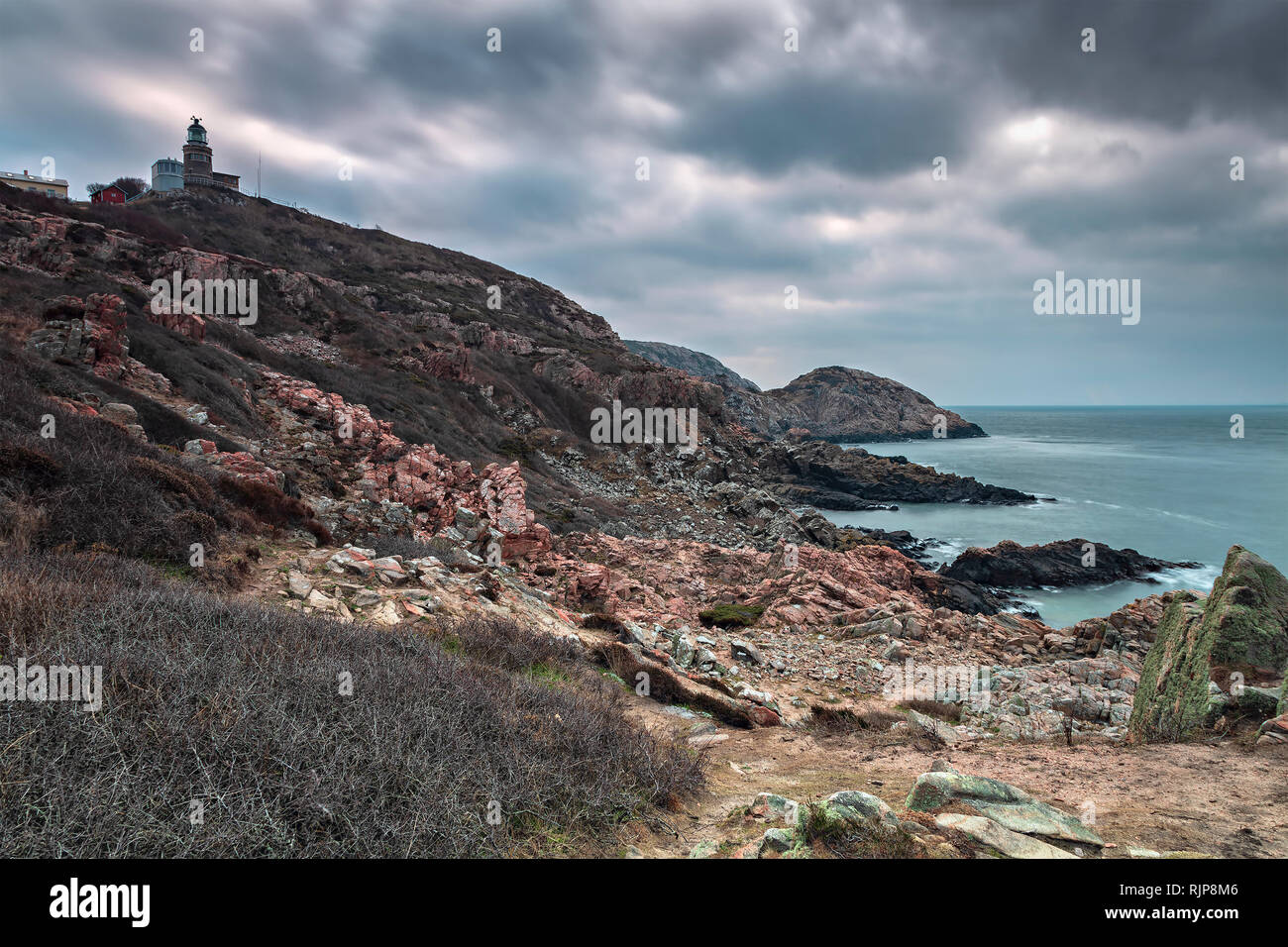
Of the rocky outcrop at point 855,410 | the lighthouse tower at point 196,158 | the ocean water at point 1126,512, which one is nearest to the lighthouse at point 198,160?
the lighthouse tower at point 196,158

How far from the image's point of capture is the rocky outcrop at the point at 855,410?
11819 cm

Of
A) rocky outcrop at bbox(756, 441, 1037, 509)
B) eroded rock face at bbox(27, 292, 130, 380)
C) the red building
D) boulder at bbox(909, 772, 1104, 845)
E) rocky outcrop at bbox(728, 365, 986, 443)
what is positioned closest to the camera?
boulder at bbox(909, 772, 1104, 845)

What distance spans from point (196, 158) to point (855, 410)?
11823cm

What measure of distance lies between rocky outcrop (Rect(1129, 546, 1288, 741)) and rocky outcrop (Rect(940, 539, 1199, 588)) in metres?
25.3

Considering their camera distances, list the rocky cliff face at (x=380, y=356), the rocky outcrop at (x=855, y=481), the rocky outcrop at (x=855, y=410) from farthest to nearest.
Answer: the rocky outcrop at (x=855, y=410)
the rocky outcrop at (x=855, y=481)
the rocky cliff face at (x=380, y=356)

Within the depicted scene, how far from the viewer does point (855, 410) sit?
122 meters

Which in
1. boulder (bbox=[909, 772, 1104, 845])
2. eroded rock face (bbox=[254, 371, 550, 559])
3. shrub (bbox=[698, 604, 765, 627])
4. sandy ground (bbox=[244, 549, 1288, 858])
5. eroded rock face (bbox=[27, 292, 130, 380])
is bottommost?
shrub (bbox=[698, 604, 765, 627])

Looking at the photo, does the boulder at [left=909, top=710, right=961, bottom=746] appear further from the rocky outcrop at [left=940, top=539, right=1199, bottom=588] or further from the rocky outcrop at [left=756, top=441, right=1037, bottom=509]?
the rocky outcrop at [left=756, top=441, right=1037, bottom=509]

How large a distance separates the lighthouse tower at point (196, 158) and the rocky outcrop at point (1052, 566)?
84168mm

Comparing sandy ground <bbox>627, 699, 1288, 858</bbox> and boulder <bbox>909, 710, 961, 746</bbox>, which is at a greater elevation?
sandy ground <bbox>627, 699, 1288, 858</bbox>

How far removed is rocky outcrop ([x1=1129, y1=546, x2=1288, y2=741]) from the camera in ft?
20.4

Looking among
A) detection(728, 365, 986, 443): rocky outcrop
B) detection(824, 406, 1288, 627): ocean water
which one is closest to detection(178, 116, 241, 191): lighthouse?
detection(824, 406, 1288, 627): ocean water

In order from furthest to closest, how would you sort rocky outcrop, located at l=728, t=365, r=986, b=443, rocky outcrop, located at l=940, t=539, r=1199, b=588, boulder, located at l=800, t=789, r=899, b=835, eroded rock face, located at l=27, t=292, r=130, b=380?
rocky outcrop, located at l=728, t=365, r=986, b=443 < rocky outcrop, located at l=940, t=539, r=1199, b=588 < eroded rock face, located at l=27, t=292, r=130, b=380 < boulder, located at l=800, t=789, r=899, b=835

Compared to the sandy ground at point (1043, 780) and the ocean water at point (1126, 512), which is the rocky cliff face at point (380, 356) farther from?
the sandy ground at point (1043, 780)
